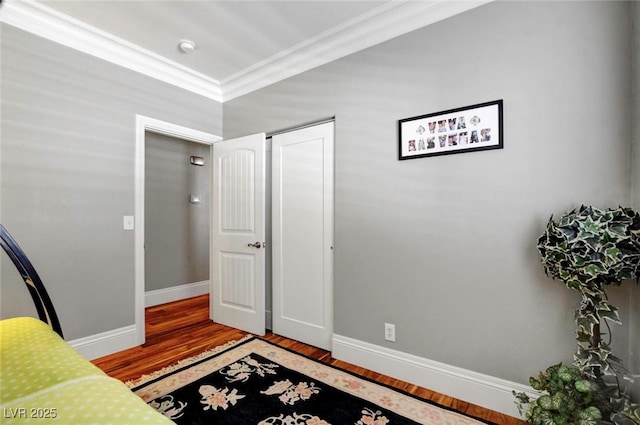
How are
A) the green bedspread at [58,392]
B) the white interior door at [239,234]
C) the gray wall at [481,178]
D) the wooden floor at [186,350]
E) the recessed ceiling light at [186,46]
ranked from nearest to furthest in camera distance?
the green bedspread at [58,392] < the gray wall at [481,178] < the wooden floor at [186,350] < the recessed ceiling light at [186,46] < the white interior door at [239,234]

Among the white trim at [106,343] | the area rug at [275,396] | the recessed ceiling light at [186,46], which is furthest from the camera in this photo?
the recessed ceiling light at [186,46]

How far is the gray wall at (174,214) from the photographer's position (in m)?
3.95

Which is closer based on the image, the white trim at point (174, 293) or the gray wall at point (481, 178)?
the gray wall at point (481, 178)

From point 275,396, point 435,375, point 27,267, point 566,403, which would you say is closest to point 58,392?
point 27,267

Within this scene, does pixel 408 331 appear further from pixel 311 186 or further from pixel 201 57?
pixel 201 57

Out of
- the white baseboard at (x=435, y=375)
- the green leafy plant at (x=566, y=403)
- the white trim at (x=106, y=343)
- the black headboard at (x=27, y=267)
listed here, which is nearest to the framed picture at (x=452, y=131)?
the green leafy plant at (x=566, y=403)

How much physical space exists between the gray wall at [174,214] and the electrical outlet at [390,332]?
10.5 feet

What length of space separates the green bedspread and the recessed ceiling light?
7.99 ft

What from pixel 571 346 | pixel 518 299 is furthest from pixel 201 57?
pixel 571 346

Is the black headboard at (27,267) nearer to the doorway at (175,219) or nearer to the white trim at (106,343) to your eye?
the white trim at (106,343)

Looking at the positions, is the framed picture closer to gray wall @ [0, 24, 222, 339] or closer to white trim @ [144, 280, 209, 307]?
gray wall @ [0, 24, 222, 339]

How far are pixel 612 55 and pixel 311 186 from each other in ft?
6.65

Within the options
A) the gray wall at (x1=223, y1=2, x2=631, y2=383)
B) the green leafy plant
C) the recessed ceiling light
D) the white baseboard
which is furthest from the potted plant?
the recessed ceiling light

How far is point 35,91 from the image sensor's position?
216 centimetres
